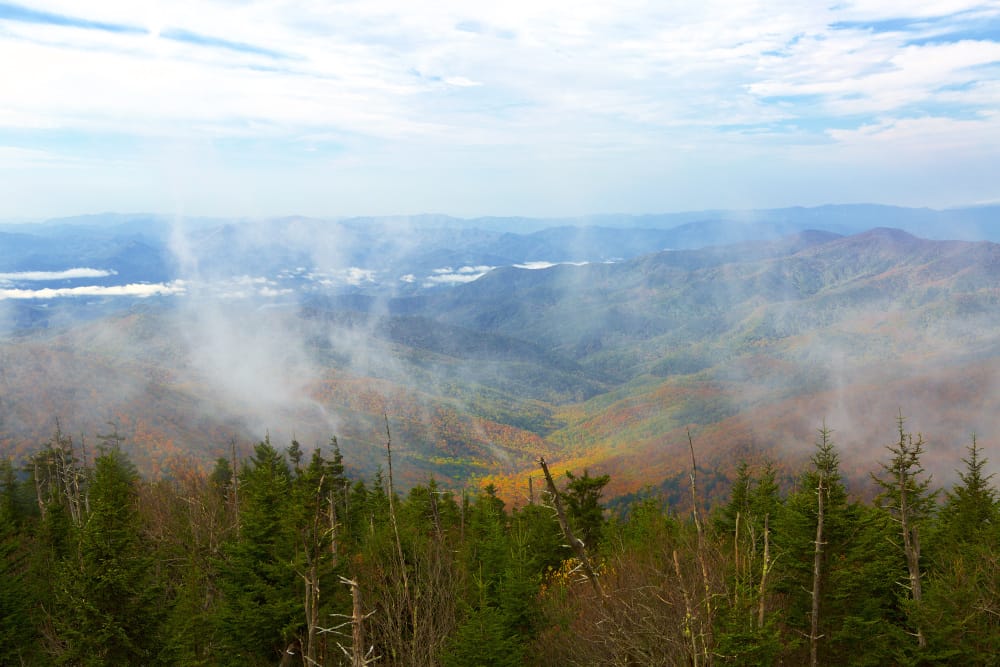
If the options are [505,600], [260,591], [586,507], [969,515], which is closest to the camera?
[260,591]

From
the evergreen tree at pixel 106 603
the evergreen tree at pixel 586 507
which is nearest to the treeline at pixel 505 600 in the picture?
the evergreen tree at pixel 106 603

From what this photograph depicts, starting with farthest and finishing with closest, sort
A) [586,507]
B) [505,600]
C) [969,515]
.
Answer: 1. [586,507]
2. [969,515]
3. [505,600]

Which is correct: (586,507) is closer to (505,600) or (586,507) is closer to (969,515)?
(505,600)

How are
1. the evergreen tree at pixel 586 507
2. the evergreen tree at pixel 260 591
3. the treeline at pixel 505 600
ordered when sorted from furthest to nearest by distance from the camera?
the evergreen tree at pixel 586 507
the evergreen tree at pixel 260 591
the treeline at pixel 505 600

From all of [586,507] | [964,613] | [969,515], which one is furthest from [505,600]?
[969,515]

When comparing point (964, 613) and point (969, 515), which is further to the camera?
point (969, 515)

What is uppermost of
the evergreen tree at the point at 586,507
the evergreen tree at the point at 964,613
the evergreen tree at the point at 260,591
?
the evergreen tree at the point at 260,591

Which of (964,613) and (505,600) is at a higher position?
(964,613)

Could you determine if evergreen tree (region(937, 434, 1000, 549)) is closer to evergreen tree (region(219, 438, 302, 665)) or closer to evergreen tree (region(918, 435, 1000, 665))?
evergreen tree (region(918, 435, 1000, 665))

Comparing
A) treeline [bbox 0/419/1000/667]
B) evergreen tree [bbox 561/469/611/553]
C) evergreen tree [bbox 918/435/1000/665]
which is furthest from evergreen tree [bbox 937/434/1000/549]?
evergreen tree [bbox 561/469/611/553]

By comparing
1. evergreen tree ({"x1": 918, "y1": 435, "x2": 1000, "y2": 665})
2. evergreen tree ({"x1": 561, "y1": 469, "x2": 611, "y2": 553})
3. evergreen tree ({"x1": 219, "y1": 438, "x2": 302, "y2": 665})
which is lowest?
evergreen tree ({"x1": 561, "y1": 469, "x2": 611, "y2": 553})

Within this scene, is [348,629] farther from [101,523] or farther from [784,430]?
[784,430]

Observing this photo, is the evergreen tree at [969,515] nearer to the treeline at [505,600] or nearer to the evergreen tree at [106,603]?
the treeline at [505,600]
